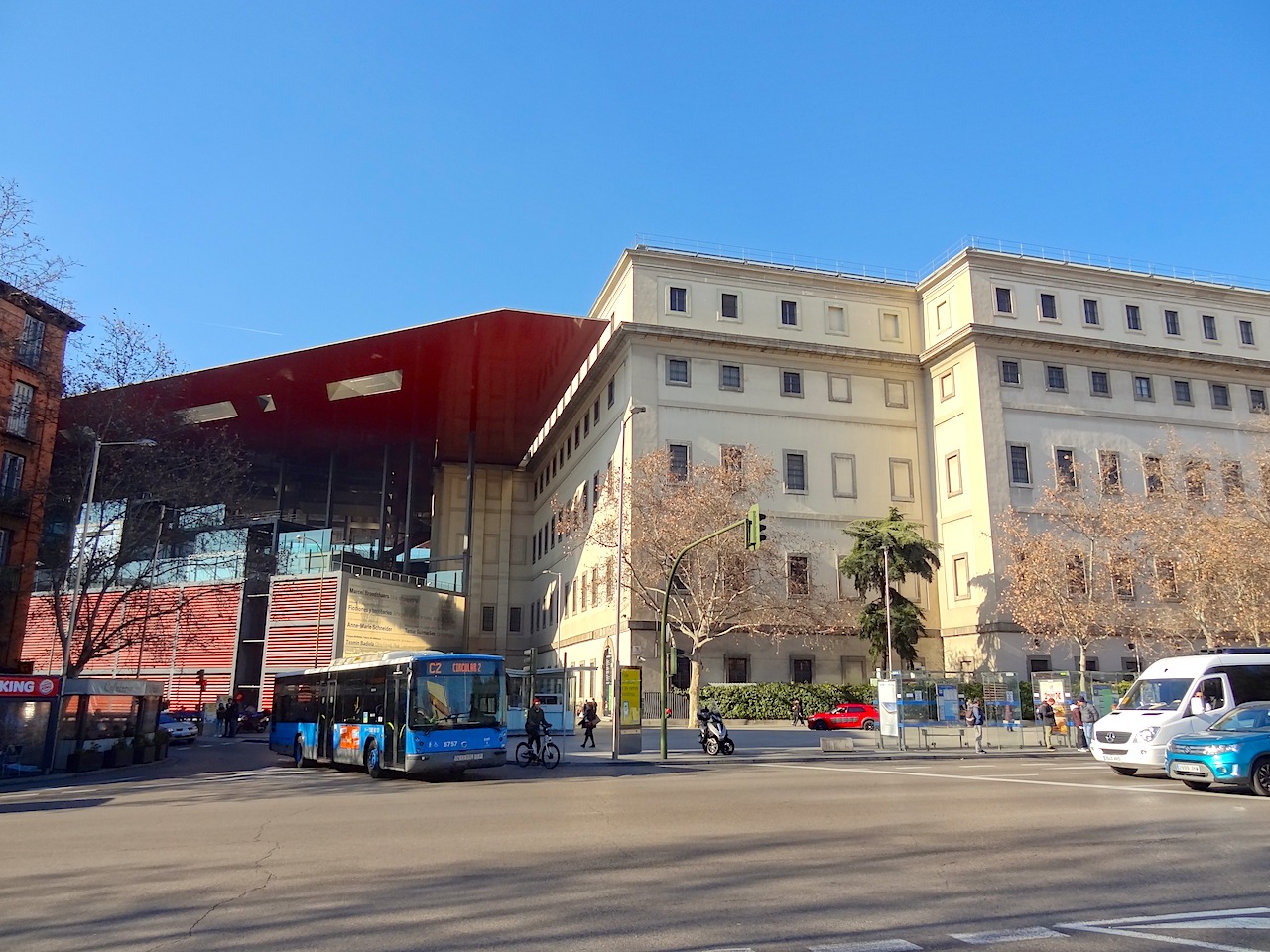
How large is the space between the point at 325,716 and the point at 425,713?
20.8ft

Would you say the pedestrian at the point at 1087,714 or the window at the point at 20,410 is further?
the window at the point at 20,410

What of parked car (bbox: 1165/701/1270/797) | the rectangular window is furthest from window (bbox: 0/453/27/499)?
the rectangular window

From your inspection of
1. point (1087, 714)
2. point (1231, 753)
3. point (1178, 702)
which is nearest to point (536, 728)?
point (1178, 702)

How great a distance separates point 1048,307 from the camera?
161 feet

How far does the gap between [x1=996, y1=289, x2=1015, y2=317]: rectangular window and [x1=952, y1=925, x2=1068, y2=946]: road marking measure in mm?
Answer: 45983

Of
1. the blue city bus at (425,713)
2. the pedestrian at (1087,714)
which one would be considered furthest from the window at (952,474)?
the blue city bus at (425,713)

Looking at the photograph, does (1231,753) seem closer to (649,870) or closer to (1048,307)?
(649,870)

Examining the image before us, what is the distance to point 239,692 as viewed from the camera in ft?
180

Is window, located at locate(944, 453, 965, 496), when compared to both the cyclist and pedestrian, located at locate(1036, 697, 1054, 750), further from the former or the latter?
the cyclist

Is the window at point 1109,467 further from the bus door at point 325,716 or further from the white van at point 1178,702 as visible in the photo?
the bus door at point 325,716

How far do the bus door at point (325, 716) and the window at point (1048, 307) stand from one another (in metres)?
40.4

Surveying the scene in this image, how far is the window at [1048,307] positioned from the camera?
48906 millimetres

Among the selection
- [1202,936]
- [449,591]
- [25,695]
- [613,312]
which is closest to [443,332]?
[613,312]

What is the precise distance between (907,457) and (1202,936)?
45377 mm
